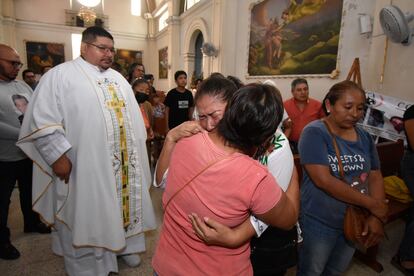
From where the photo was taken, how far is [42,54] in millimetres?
12484

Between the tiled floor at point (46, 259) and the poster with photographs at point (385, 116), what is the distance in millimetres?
1196

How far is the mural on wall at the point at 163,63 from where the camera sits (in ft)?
42.0

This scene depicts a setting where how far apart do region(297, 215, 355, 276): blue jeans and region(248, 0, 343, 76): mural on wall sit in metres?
3.74

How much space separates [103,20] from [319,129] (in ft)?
47.8

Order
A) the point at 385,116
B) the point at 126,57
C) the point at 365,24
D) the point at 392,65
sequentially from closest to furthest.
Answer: the point at 385,116 < the point at 392,65 < the point at 365,24 < the point at 126,57

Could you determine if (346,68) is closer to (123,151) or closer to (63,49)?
(123,151)

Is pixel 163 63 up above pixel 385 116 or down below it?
above

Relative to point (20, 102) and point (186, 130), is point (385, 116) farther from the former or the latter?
point (20, 102)

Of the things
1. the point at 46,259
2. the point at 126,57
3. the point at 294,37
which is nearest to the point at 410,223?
the point at 46,259

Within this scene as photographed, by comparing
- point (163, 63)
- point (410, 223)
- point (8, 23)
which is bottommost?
point (410, 223)

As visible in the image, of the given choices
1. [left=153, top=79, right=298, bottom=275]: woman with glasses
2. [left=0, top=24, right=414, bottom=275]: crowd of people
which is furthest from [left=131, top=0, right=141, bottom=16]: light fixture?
[left=153, top=79, right=298, bottom=275]: woman with glasses

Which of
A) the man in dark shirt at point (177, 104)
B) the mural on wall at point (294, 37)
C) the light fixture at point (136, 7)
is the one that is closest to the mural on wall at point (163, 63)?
the light fixture at point (136, 7)

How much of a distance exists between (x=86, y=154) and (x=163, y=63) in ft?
38.4

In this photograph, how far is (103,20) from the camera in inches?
536
